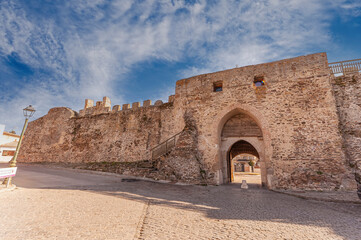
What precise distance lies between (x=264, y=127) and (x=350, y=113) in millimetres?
3825

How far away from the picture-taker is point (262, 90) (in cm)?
977

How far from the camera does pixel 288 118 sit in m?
8.86

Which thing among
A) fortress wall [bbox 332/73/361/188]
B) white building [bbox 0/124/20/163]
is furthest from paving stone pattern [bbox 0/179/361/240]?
white building [bbox 0/124/20/163]

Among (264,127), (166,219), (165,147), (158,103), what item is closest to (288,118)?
(264,127)

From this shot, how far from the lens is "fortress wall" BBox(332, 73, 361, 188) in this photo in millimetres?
7637

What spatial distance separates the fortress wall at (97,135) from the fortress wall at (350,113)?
9.38 m

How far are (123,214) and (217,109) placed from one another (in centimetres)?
792

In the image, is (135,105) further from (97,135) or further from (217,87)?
(217,87)

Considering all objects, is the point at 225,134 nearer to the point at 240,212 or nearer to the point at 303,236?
the point at 240,212

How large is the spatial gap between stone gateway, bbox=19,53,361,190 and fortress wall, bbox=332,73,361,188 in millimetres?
33

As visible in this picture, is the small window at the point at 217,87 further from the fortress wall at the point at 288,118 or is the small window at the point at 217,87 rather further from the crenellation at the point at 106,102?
the crenellation at the point at 106,102

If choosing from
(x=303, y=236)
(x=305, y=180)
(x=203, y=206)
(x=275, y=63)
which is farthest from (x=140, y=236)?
(x=275, y=63)

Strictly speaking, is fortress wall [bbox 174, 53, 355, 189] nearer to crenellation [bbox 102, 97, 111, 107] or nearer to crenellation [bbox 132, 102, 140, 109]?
crenellation [bbox 132, 102, 140, 109]

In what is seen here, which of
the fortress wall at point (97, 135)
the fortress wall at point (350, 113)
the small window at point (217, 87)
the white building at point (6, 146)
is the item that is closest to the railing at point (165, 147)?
the fortress wall at point (97, 135)
